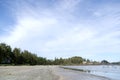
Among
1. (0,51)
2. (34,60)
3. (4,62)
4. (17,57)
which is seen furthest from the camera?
(34,60)

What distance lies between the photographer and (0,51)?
400 ft

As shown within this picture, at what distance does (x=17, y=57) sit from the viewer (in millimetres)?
141375

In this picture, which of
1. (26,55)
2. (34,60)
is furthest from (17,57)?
(34,60)

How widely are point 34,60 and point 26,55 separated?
85.9ft

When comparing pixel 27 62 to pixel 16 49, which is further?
pixel 27 62

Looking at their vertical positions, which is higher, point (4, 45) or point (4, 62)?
point (4, 45)

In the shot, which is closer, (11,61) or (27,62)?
(11,61)

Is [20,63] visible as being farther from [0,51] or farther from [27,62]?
[0,51]

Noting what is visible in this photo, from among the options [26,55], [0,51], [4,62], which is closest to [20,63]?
[26,55]

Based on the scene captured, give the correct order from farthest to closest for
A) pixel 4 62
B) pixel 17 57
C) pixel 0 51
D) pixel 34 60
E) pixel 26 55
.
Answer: pixel 34 60 < pixel 26 55 < pixel 17 57 < pixel 4 62 < pixel 0 51

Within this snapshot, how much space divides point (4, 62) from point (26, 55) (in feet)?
84.6

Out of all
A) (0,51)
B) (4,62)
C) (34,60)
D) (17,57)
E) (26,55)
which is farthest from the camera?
(34,60)

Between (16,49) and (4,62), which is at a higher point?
(16,49)

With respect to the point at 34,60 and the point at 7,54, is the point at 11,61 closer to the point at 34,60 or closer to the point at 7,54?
the point at 7,54
